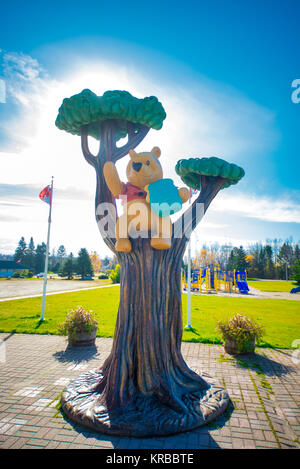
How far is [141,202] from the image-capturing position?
377 centimetres

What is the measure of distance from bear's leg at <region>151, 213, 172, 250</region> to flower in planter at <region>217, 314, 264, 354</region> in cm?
367

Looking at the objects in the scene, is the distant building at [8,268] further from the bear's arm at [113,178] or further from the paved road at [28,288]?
the bear's arm at [113,178]

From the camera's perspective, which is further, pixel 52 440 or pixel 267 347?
pixel 267 347

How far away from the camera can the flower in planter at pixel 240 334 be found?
6.12 metres

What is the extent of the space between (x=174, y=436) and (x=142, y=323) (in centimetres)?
131

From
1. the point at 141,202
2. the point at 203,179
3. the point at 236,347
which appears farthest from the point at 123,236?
the point at 236,347

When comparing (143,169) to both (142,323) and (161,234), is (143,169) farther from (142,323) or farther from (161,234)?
(142,323)

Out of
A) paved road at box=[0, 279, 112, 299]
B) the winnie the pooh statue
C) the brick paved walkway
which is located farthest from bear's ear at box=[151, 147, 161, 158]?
paved road at box=[0, 279, 112, 299]

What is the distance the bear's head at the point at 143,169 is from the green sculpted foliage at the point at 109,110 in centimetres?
62

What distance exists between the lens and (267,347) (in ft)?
23.0

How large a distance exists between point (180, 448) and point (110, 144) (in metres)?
4.13

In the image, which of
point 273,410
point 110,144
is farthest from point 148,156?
point 273,410

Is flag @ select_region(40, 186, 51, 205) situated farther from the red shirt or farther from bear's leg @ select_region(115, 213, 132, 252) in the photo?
bear's leg @ select_region(115, 213, 132, 252)

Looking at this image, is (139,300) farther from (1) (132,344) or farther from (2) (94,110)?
(2) (94,110)
